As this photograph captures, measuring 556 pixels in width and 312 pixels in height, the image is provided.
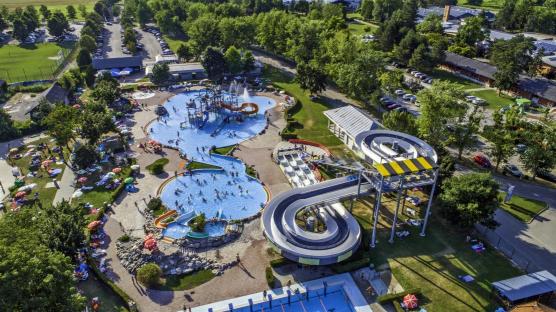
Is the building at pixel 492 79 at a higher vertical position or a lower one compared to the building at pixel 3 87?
higher

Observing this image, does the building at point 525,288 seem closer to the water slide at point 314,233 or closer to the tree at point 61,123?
the water slide at point 314,233

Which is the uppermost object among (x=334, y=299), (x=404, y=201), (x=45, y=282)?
(x=45, y=282)

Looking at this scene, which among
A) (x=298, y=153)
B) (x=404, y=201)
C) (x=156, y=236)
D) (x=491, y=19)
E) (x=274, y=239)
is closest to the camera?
(x=274, y=239)

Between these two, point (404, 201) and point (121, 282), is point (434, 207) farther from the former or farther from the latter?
point (121, 282)

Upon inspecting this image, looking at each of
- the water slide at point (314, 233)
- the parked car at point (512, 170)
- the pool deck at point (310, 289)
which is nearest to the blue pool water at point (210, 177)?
the water slide at point (314, 233)

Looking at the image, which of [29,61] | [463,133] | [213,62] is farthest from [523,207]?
[29,61]

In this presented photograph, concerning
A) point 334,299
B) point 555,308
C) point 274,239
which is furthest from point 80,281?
point 555,308

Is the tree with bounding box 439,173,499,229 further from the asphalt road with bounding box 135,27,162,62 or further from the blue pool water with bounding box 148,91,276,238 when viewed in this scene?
the asphalt road with bounding box 135,27,162,62
